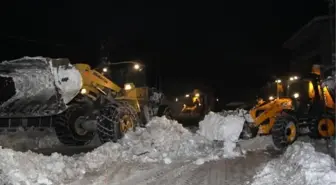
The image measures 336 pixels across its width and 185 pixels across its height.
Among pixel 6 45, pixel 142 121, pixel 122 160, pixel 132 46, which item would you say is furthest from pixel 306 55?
pixel 122 160

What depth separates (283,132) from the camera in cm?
1295

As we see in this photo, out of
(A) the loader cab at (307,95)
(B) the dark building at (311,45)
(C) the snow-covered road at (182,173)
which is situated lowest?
(C) the snow-covered road at (182,173)

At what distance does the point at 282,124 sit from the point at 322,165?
5.17 m

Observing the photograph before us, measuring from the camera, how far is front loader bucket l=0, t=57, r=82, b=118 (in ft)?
36.3

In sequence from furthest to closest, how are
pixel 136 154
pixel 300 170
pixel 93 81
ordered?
pixel 93 81, pixel 136 154, pixel 300 170

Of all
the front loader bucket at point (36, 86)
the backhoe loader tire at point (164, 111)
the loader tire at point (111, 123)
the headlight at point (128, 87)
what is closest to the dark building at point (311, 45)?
the backhoe loader tire at point (164, 111)

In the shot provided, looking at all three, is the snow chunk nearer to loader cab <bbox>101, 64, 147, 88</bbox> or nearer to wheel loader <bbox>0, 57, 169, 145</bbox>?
wheel loader <bbox>0, 57, 169, 145</bbox>

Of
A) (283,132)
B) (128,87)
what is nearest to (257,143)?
(283,132)

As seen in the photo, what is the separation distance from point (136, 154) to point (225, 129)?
8.62ft

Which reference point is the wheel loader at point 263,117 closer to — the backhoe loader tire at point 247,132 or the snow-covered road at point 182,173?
the backhoe loader tire at point 247,132

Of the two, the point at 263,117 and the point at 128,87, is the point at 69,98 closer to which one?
the point at 128,87

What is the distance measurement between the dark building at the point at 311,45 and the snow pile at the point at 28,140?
1810cm

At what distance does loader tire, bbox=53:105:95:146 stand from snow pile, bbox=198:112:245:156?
404cm

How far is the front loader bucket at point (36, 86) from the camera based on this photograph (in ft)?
36.3
